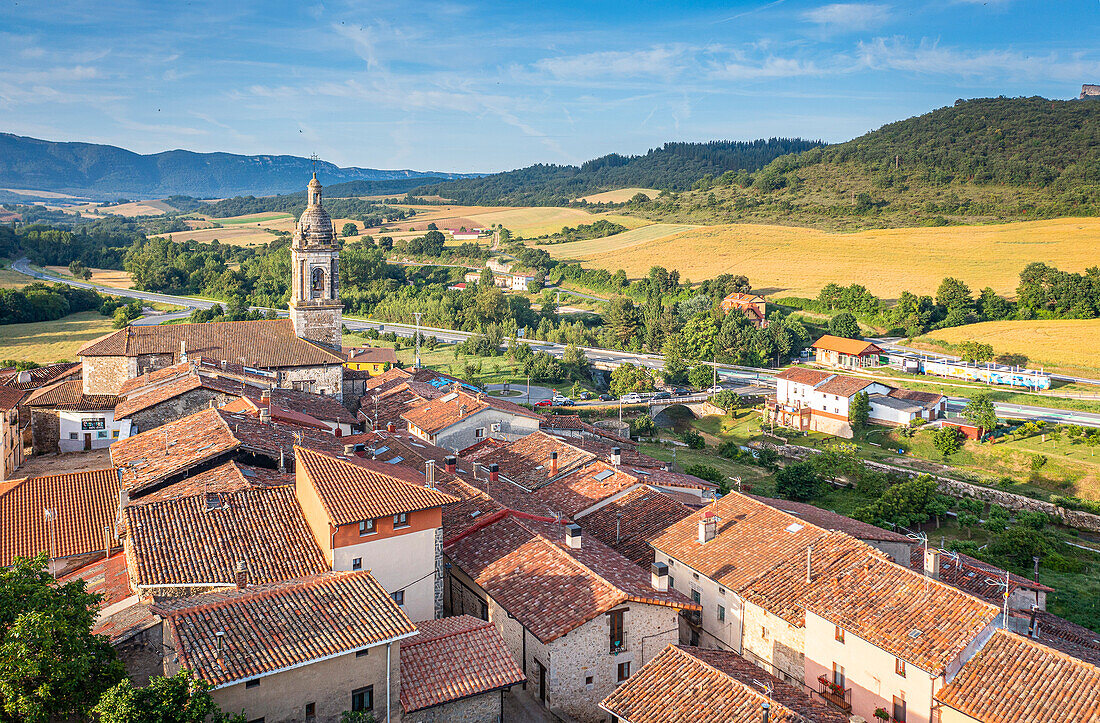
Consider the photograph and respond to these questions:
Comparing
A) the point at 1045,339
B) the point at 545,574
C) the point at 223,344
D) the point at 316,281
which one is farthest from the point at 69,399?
the point at 1045,339

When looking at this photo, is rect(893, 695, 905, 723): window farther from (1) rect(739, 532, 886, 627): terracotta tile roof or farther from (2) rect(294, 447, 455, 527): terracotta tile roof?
(2) rect(294, 447, 455, 527): terracotta tile roof

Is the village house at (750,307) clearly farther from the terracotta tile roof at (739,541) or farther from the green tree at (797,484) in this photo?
the terracotta tile roof at (739,541)

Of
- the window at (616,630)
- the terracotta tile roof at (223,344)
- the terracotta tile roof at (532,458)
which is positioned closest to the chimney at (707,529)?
the window at (616,630)

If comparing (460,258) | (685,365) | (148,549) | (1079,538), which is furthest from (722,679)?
(460,258)

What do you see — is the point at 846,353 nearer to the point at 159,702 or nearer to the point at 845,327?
the point at 845,327

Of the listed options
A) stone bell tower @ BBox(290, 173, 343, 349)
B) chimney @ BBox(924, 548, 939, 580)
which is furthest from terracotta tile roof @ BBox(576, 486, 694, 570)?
stone bell tower @ BBox(290, 173, 343, 349)

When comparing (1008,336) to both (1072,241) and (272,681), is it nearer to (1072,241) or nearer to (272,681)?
(1072,241)
